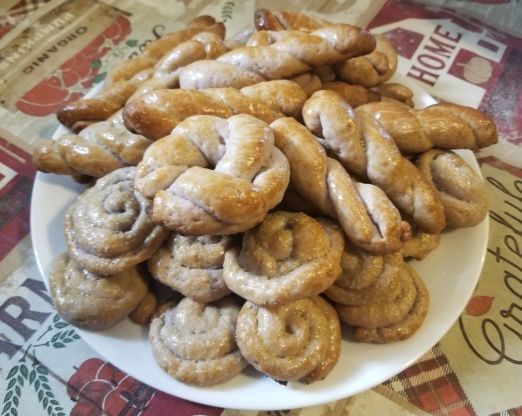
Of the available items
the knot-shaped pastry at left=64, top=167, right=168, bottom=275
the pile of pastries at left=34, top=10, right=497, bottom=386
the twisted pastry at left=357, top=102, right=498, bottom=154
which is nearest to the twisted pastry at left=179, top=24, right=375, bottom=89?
the pile of pastries at left=34, top=10, right=497, bottom=386

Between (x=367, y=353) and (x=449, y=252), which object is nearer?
(x=367, y=353)

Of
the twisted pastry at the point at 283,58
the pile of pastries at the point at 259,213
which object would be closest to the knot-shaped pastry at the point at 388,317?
the pile of pastries at the point at 259,213

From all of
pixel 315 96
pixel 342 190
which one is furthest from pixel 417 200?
pixel 315 96

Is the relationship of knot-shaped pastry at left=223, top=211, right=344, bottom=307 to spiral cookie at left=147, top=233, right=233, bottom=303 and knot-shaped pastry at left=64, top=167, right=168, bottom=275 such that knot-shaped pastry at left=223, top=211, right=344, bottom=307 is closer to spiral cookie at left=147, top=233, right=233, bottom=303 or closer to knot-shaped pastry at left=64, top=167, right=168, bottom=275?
spiral cookie at left=147, top=233, right=233, bottom=303

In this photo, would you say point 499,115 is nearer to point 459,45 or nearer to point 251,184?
point 459,45

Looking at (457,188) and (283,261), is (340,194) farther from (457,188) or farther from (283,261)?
Answer: (457,188)

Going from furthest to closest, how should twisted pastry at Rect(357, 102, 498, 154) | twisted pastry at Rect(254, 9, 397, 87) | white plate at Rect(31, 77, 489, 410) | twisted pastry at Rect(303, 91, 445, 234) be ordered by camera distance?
twisted pastry at Rect(254, 9, 397, 87), twisted pastry at Rect(357, 102, 498, 154), twisted pastry at Rect(303, 91, 445, 234), white plate at Rect(31, 77, 489, 410)

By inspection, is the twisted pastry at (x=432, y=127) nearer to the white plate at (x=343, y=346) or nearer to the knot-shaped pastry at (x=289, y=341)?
the white plate at (x=343, y=346)
